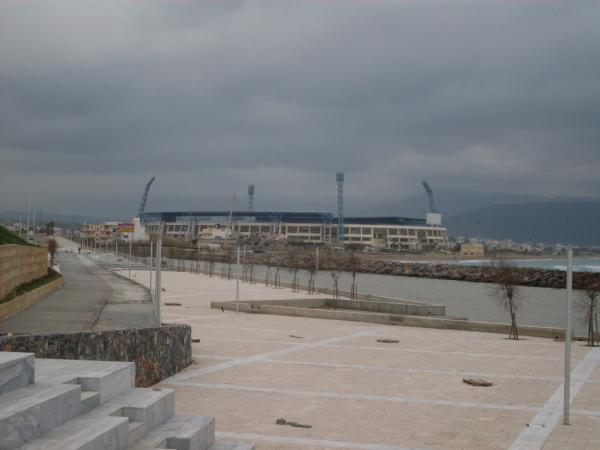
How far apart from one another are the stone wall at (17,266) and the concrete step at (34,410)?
14.0 metres

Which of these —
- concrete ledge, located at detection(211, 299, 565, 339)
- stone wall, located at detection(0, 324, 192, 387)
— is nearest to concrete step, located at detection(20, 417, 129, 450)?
stone wall, located at detection(0, 324, 192, 387)

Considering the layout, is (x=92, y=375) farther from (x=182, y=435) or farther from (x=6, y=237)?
(x=6, y=237)

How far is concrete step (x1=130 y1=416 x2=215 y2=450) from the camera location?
618 cm

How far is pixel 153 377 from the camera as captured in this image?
1105cm

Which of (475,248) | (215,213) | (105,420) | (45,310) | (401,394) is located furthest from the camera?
(215,213)

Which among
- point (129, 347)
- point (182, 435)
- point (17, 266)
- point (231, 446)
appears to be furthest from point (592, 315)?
point (182, 435)

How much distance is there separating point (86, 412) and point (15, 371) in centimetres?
69

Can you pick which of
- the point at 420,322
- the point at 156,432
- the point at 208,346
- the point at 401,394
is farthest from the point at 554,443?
the point at 420,322

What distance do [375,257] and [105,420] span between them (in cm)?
13006

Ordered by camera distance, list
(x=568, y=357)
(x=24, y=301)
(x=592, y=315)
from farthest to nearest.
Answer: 1. (x=592, y=315)
2. (x=24, y=301)
3. (x=568, y=357)

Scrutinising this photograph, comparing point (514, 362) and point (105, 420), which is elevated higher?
point (105, 420)

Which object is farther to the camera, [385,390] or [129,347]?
[385,390]

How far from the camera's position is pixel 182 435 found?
635cm

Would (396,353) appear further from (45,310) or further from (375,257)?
(375,257)
